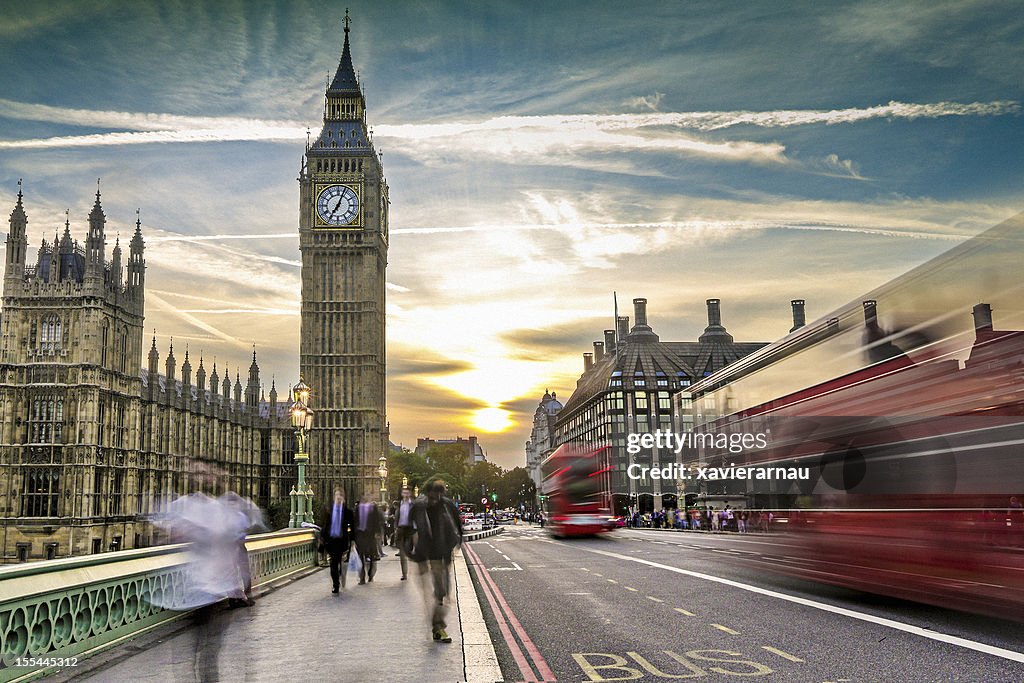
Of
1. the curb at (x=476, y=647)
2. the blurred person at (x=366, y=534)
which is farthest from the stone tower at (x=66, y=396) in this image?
the curb at (x=476, y=647)

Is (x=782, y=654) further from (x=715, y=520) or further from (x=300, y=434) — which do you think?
(x=715, y=520)

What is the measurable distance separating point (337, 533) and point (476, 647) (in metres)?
7.73

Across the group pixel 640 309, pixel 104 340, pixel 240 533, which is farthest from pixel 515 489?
pixel 240 533

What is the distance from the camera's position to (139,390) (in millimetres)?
73938

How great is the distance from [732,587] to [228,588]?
1137 cm

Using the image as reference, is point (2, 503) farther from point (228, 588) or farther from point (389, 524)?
point (228, 588)

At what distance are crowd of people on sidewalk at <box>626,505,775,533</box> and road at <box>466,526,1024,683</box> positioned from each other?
1.44 feet

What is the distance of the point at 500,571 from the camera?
74.4 feet

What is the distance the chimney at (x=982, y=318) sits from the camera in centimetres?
1107

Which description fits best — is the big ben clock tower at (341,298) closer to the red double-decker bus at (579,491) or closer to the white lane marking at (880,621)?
the red double-decker bus at (579,491)

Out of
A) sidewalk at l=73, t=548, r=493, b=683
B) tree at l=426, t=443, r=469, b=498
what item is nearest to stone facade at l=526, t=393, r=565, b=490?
tree at l=426, t=443, r=469, b=498

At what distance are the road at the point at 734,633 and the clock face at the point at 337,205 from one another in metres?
87.4

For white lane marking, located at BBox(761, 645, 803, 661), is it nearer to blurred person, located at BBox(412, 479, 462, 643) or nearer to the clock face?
blurred person, located at BBox(412, 479, 462, 643)

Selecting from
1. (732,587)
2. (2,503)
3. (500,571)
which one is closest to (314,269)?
(2,503)
